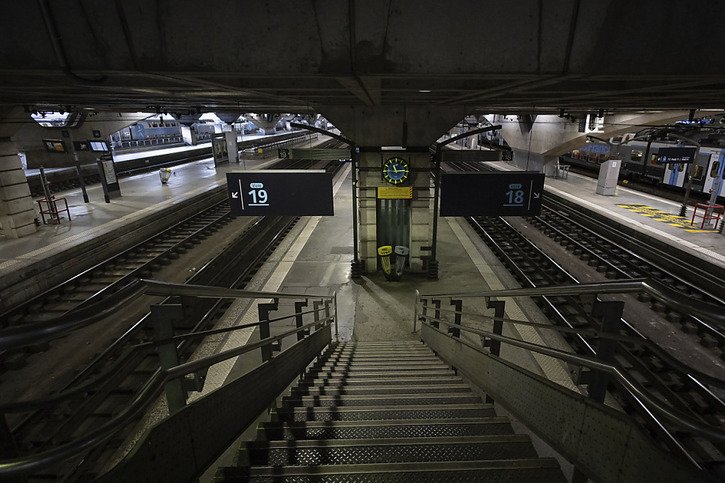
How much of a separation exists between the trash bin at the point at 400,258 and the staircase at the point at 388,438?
538 cm

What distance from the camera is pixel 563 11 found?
9.66ft

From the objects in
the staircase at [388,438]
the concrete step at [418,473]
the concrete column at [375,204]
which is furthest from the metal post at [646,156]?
the concrete step at [418,473]

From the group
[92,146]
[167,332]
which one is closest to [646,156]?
[167,332]

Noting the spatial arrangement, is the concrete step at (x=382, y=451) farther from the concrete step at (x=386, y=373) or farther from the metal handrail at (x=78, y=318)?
the concrete step at (x=386, y=373)

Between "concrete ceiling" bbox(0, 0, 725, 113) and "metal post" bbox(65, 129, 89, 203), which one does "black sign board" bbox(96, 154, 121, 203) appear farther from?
"concrete ceiling" bbox(0, 0, 725, 113)

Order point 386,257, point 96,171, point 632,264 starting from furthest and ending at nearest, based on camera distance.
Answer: point 96,171, point 632,264, point 386,257

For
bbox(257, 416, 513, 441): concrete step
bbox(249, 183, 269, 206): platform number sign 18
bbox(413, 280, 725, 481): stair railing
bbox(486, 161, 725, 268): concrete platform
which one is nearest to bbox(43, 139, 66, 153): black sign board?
bbox(249, 183, 269, 206): platform number sign 18

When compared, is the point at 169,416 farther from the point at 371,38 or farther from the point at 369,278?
the point at 369,278

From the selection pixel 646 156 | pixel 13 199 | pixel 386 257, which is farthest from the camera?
pixel 646 156

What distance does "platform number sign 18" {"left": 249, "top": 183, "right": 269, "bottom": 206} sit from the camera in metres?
7.50

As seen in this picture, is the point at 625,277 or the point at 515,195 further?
the point at 625,277

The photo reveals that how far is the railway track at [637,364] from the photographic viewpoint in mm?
4482

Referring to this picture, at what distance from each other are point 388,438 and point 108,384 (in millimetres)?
1882

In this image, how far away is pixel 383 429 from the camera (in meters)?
2.92
